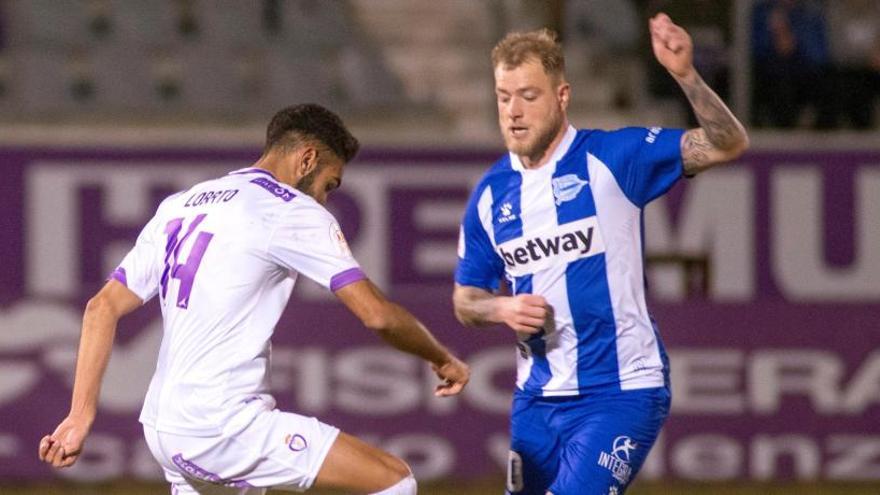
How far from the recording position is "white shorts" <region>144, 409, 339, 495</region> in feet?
16.0

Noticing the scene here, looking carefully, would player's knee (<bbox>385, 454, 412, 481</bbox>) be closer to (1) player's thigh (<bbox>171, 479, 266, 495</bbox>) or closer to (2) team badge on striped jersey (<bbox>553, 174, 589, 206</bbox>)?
(1) player's thigh (<bbox>171, 479, 266, 495</bbox>)

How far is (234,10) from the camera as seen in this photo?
13242 millimetres

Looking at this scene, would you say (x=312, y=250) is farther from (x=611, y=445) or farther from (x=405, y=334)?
(x=611, y=445)

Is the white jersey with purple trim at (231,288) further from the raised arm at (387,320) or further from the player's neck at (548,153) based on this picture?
the player's neck at (548,153)

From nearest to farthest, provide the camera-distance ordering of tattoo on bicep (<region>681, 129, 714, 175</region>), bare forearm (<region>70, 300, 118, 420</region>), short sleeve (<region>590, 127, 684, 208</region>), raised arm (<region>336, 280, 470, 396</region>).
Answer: raised arm (<region>336, 280, 470, 396</region>) → bare forearm (<region>70, 300, 118, 420</region>) → tattoo on bicep (<region>681, 129, 714, 175</region>) → short sleeve (<region>590, 127, 684, 208</region>)

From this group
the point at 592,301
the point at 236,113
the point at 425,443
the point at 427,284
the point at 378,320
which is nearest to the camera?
the point at 378,320

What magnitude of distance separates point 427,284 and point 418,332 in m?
6.51

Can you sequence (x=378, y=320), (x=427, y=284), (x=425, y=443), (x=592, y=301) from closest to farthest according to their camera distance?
(x=378, y=320)
(x=592, y=301)
(x=425, y=443)
(x=427, y=284)

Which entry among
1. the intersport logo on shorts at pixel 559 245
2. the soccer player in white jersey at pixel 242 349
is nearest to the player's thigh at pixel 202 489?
the soccer player in white jersey at pixel 242 349

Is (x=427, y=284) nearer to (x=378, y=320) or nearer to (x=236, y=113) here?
(x=236, y=113)

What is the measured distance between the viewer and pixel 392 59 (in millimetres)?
13516

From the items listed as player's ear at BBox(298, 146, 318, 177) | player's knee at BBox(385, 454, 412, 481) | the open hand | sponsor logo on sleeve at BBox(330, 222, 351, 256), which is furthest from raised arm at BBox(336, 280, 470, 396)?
the open hand

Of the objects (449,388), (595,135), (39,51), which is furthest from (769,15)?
(449,388)

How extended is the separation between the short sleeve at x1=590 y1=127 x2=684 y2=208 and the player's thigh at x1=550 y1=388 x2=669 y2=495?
717 mm
